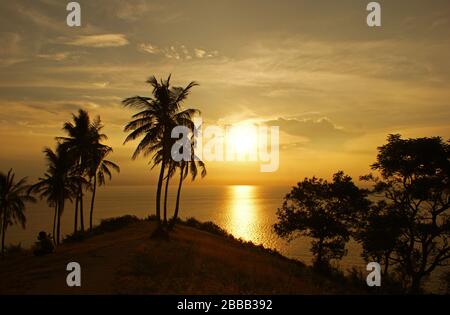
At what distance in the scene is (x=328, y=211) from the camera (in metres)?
33.7

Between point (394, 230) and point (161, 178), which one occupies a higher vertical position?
point (161, 178)

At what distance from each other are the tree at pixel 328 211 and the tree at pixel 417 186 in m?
5.69

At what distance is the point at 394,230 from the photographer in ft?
84.0

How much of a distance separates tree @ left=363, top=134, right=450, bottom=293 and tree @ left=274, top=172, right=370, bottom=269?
5688 mm

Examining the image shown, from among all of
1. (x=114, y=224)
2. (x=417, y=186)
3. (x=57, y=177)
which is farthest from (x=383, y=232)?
(x=57, y=177)

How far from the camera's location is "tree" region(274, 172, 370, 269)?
108 ft

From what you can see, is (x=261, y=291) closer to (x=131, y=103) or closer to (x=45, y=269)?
(x=45, y=269)

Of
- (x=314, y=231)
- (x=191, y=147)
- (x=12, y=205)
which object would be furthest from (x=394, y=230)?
(x=12, y=205)

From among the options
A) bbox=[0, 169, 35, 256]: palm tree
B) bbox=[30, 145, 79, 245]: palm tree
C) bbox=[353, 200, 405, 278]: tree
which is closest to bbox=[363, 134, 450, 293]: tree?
bbox=[353, 200, 405, 278]: tree

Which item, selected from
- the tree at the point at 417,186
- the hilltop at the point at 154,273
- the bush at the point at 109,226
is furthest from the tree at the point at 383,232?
the bush at the point at 109,226

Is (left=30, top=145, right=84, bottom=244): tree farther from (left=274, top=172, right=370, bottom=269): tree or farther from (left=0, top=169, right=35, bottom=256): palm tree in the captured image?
(left=274, top=172, right=370, bottom=269): tree

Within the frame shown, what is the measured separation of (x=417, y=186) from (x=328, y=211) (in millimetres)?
10145
